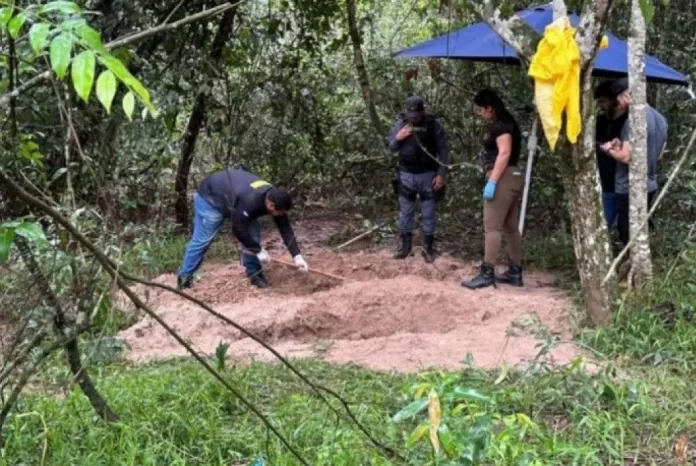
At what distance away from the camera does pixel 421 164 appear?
7.64m

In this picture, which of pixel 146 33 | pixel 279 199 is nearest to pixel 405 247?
pixel 279 199

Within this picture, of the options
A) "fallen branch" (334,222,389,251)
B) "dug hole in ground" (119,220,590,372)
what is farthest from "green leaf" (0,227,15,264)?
"fallen branch" (334,222,389,251)

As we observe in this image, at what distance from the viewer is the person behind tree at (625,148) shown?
243 inches

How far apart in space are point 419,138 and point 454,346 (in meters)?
2.65

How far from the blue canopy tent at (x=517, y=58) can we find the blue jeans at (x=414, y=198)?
2.69 feet

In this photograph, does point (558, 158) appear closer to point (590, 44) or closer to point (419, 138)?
point (590, 44)

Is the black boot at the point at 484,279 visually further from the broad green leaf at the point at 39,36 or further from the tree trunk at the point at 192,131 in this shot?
the broad green leaf at the point at 39,36

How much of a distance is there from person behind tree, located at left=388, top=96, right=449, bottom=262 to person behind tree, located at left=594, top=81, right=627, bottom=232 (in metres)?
1.42

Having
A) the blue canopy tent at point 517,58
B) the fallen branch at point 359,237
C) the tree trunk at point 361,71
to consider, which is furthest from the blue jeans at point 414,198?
the tree trunk at point 361,71

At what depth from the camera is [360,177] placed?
9.77 meters

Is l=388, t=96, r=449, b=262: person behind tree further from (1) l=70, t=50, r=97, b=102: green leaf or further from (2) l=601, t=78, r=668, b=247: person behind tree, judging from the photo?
(1) l=70, t=50, r=97, b=102: green leaf

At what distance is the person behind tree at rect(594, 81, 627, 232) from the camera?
21.1 ft

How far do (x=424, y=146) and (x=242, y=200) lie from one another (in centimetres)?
177

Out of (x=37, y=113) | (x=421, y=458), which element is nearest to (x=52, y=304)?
(x=421, y=458)
